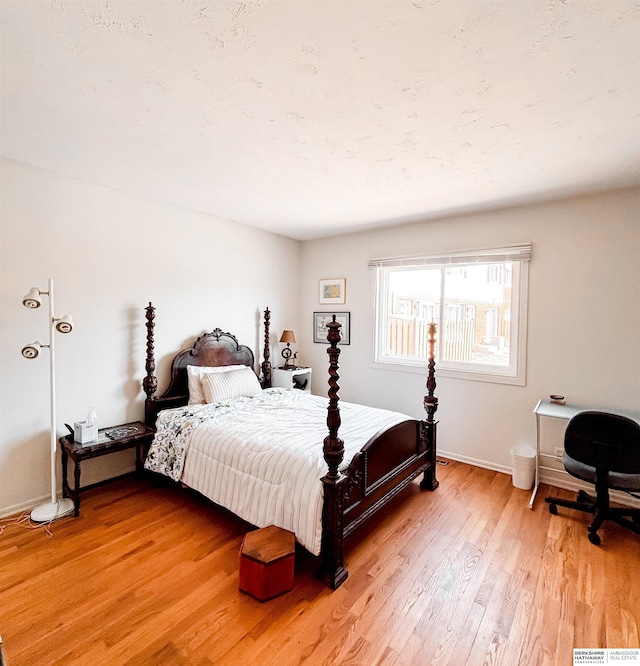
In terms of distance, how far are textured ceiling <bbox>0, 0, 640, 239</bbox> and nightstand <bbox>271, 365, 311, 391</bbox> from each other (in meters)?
2.23

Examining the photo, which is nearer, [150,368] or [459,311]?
[150,368]

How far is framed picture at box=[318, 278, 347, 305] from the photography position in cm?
443

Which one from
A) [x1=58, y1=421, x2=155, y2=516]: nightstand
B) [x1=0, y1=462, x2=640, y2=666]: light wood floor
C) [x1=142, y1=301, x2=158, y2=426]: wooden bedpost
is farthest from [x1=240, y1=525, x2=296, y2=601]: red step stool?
[x1=142, y1=301, x2=158, y2=426]: wooden bedpost

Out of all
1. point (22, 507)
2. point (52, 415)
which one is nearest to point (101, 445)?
point (52, 415)

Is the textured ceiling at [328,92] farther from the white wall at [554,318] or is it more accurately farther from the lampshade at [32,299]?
the lampshade at [32,299]

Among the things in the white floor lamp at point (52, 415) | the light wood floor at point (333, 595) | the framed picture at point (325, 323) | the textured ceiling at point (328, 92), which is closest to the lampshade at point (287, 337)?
the framed picture at point (325, 323)

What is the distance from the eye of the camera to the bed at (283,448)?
1960mm

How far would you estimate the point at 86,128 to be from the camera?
1990 mm

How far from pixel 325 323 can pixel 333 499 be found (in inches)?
116

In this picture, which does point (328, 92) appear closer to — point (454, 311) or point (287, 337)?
point (454, 311)

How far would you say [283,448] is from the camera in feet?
7.38

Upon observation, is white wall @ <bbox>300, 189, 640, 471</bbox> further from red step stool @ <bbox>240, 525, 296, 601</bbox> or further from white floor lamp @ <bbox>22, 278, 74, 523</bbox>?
white floor lamp @ <bbox>22, 278, 74, 523</bbox>

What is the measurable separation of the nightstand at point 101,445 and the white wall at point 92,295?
0.48ft

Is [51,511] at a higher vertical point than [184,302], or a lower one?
lower
